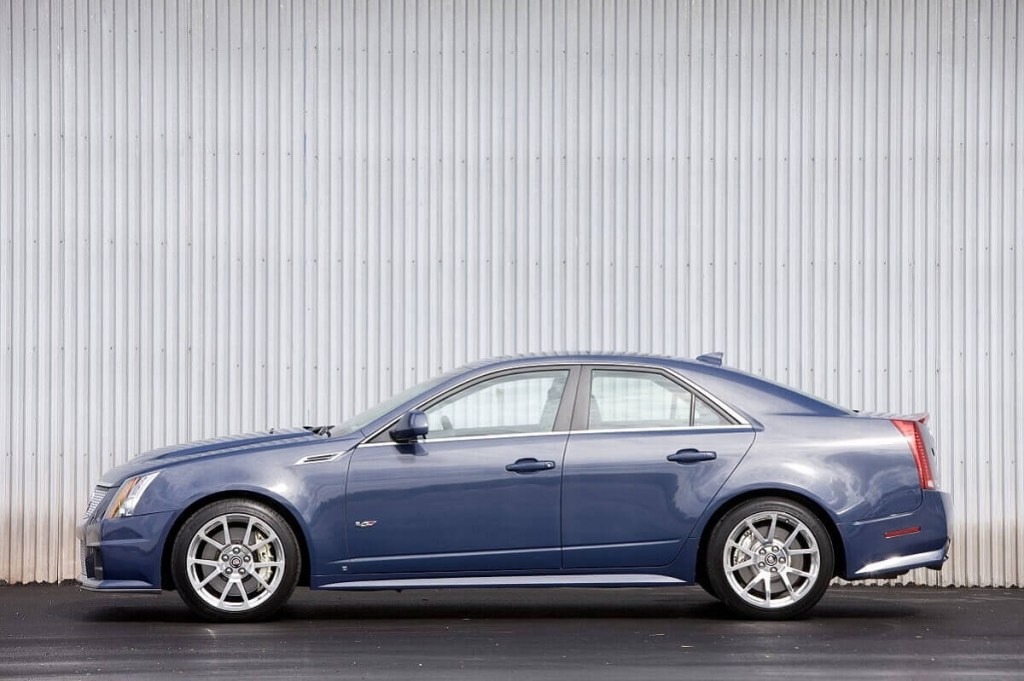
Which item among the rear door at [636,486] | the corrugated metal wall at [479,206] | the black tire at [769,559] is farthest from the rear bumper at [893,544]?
the corrugated metal wall at [479,206]

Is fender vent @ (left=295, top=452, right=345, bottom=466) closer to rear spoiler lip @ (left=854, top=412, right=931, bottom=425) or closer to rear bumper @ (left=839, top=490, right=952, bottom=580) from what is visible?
rear bumper @ (left=839, top=490, right=952, bottom=580)

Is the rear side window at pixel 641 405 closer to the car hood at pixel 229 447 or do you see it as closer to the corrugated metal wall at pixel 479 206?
the car hood at pixel 229 447

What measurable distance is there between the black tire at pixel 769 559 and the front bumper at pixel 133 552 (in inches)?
129

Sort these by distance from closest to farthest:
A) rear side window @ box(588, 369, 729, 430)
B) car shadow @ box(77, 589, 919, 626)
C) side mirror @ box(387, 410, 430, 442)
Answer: side mirror @ box(387, 410, 430, 442) → rear side window @ box(588, 369, 729, 430) → car shadow @ box(77, 589, 919, 626)

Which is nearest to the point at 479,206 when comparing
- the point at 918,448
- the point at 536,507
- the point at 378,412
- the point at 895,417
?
the point at 378,412

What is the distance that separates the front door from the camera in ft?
29.0

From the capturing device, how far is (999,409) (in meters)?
12.0

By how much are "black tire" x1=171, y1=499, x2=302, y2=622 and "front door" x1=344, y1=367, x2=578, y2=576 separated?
42 centimetres

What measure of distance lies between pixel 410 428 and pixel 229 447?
117 cm

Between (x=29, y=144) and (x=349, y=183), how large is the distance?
2.58 m

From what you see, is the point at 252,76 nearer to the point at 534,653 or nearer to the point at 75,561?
the point at 75,561

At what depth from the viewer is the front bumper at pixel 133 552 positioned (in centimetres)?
887

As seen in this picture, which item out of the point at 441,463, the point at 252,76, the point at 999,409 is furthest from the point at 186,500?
the point at 999,409

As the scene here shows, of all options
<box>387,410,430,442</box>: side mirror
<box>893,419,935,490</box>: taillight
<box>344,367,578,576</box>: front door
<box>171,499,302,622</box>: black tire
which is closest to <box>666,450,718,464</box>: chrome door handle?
<box>344,367,578,576</box>: front door
